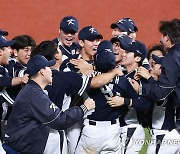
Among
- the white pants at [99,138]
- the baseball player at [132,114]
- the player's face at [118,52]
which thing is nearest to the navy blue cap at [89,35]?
the player's face at [118,52]

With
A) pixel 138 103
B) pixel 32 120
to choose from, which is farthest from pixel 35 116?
pixel 138 103

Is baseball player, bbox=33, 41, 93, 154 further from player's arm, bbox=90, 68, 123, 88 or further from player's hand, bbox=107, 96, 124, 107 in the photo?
player's hand, bbox=107, 96, 124, 107

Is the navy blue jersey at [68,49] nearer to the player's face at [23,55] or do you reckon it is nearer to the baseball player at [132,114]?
the player's face at [23,55]

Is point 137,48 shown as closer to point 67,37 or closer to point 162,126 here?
point 162,126

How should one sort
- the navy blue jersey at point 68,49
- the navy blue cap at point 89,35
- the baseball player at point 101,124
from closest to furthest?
the baseball player at point 101,124
the navy blue cap at point 89,35
the navy blue jersey at point 68,49

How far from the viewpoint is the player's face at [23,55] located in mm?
6668

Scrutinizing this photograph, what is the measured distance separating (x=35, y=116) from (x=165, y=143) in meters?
1.48

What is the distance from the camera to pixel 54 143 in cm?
524

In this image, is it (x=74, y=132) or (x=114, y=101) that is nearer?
(x=114, y=101)

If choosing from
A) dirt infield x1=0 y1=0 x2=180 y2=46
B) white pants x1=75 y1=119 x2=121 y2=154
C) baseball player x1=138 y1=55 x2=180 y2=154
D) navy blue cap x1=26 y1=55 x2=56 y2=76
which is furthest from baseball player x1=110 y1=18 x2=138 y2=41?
dirt infield x1=0 y1=0 x2=180 y2=46

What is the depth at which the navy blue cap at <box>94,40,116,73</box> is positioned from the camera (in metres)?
5.36

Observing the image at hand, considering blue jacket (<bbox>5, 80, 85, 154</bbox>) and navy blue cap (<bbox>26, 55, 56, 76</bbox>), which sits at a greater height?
navy blue cap (<bbox>26, 55, 56, 76</bbox>)

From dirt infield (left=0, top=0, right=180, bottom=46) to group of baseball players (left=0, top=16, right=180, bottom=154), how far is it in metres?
5.12

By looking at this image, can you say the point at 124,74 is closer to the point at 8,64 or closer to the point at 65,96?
the point at 65,96
